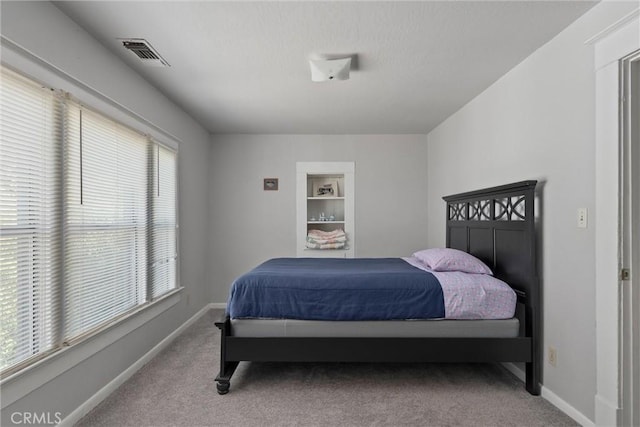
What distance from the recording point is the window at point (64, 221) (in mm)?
1551

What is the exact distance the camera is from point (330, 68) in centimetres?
238

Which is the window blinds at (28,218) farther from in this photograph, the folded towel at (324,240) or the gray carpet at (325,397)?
the folded towel at (324,240)

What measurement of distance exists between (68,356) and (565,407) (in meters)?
3.01

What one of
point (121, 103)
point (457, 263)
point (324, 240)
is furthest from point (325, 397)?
point (121, 103)

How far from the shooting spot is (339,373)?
2518 millimetres

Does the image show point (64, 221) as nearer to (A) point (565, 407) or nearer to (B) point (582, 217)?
(B) point (582, 217)

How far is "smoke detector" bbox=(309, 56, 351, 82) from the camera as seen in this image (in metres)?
2.33

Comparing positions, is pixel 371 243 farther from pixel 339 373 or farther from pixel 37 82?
pixel 37 82

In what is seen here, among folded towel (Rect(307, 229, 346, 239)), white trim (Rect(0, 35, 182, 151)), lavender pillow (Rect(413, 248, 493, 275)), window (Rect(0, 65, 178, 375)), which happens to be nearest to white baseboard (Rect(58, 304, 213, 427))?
window (Rect(0, 65, 178, 375))

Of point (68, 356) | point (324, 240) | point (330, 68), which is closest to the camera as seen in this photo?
point (68, 356)

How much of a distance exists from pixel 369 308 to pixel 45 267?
1.97m

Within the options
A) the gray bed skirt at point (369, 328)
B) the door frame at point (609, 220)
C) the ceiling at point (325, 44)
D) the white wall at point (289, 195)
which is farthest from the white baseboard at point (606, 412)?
the white wall at point (289, 195)

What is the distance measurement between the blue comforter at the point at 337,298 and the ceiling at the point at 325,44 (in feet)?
5.38

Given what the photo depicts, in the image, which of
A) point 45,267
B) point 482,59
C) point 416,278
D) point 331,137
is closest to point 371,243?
point 331,137
